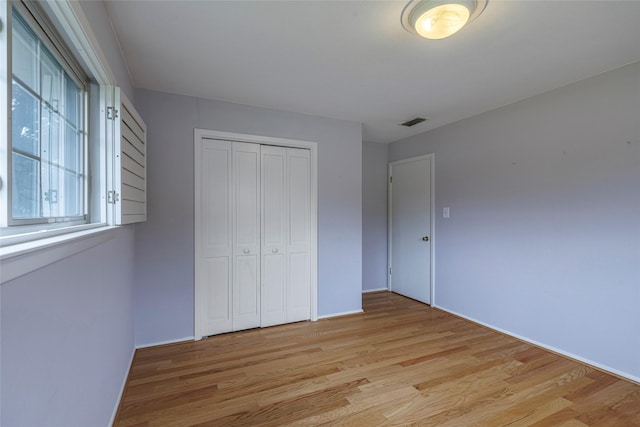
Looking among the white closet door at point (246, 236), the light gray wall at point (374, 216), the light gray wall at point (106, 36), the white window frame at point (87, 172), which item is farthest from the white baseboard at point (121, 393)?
the light gray wall at point (374, 216)

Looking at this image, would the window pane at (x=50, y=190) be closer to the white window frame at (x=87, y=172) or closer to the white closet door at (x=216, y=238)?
the white window frame at (x=87, y=172)

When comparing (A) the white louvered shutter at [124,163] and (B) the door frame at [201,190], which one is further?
(B) the door frame at [201,190]

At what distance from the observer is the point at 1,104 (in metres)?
0.78

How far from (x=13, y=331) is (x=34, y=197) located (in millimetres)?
544

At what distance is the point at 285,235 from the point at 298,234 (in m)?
0.16

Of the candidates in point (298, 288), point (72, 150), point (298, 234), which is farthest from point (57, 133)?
point (298, 288)

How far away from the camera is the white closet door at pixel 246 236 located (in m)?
3.01

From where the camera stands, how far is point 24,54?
3.20 ft

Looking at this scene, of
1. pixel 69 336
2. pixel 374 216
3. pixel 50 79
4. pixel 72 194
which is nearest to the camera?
pixel 69 336

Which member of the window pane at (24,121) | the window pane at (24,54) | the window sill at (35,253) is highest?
the window pane at (24,54)

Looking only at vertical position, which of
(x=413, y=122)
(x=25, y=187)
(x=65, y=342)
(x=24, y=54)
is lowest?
(x=65, y=342)

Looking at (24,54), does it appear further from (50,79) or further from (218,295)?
(218,295)

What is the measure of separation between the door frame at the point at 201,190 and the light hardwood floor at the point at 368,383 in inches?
15.7

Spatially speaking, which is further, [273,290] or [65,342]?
[273,290]
